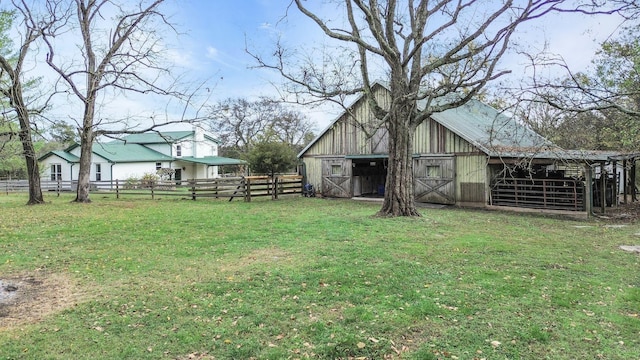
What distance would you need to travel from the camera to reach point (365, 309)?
15.0 feet

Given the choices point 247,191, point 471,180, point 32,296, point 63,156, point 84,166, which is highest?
point 63,156

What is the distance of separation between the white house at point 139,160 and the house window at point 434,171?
17436mm

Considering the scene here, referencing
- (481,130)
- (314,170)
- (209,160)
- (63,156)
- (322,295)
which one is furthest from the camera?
(209,160)

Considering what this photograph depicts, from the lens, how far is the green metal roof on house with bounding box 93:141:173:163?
3266 cm

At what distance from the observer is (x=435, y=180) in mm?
17703

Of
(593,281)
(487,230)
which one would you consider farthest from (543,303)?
(487,230)

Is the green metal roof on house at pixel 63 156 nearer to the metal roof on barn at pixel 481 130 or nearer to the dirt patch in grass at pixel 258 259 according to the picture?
the metal roof on barn at pixel 481 130

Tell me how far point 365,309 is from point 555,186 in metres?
13.4

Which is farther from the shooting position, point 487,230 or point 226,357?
point 487,230

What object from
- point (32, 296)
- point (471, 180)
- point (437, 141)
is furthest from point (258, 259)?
point (437, 141)

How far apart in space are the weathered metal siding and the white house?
18911 mm

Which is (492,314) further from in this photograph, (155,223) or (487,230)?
(155,223)

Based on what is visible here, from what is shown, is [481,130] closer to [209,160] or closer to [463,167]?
[463,167]

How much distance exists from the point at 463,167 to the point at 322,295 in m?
13.4
